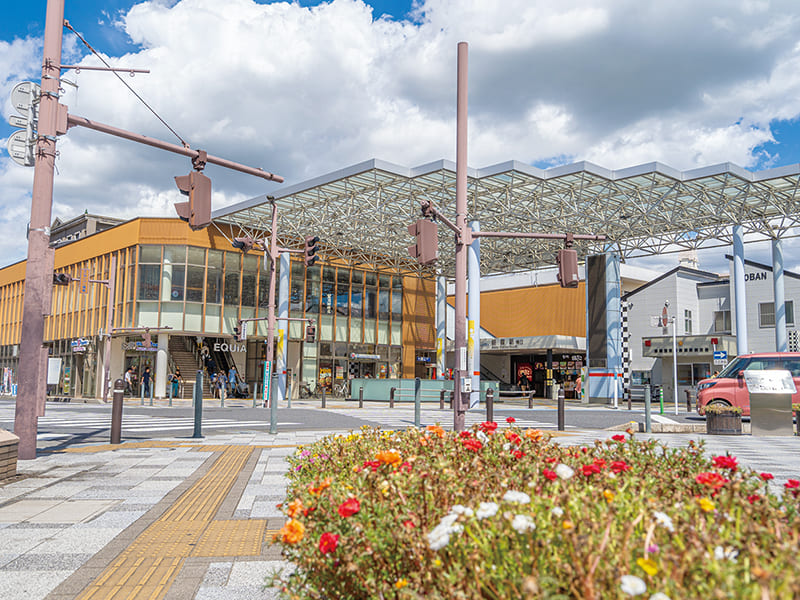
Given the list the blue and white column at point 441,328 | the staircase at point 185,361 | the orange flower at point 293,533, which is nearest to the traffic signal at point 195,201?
the orange flower at point 293,533

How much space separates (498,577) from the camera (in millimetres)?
2127

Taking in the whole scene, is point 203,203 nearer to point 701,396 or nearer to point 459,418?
point 459,418

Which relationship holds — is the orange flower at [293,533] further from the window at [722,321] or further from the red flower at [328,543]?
the window at [722,321]

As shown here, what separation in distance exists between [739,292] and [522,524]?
33513mm

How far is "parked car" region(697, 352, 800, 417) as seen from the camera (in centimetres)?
2205

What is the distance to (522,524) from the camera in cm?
215

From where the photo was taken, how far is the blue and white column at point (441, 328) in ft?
152

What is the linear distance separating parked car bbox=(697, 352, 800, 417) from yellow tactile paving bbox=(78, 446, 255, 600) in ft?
59.9

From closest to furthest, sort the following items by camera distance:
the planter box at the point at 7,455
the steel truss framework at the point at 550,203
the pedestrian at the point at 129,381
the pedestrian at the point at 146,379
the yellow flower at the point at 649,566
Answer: the yellow flower at the point at 649,566
the planter box at the point at 7,455
the steel truss framework at the point at 550,203
the pedestrian at the point at 146,379
the pedestrian at the point at 129,381

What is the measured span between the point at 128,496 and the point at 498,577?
6090 mm

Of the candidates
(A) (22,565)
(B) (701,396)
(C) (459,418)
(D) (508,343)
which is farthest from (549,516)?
(D) (508,343)

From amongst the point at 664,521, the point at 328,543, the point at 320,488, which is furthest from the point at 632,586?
the point at 320,488

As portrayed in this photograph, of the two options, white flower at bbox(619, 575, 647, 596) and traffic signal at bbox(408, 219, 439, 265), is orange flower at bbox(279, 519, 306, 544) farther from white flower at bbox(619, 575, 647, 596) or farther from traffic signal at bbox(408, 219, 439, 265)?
traffic signal at bbox(408, 219, 439, 265)

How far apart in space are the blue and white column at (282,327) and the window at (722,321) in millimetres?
29989
